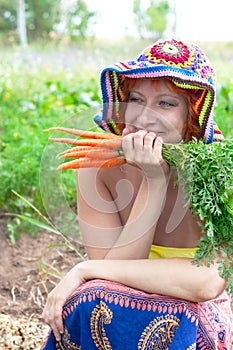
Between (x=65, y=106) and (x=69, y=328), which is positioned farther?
(x=65, y=106)

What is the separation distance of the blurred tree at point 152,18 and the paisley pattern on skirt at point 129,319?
12.7 meters

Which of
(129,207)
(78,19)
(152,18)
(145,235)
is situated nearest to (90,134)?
(129,207)

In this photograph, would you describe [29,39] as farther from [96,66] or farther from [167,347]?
[167,347]

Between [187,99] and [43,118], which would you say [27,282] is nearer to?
[187,99]

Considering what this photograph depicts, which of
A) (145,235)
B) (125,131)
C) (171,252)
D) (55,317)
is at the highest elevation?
(125,131)

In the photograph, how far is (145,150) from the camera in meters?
1.78

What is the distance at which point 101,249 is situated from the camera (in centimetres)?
201

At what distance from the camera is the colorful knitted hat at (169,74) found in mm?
1889

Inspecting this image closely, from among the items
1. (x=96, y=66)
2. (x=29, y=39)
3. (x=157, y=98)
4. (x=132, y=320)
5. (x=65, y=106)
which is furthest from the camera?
(x=29, y=39)

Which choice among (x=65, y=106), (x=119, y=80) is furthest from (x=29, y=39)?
(x=119, y=80)

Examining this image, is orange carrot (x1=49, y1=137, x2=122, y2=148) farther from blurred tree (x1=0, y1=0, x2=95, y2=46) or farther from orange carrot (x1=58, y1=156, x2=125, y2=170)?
blurred tree (x1=0, y1=0, x2=95, y2=46)

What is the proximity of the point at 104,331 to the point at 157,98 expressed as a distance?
2.40 feet

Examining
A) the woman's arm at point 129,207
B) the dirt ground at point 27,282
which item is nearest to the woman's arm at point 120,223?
the woman's arm at point 129,207

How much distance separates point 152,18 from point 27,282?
39.7ft
